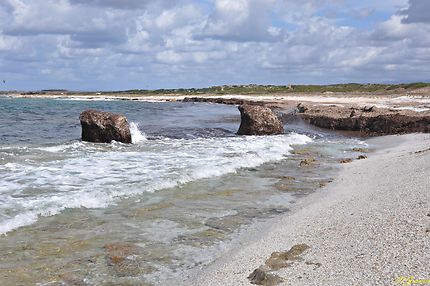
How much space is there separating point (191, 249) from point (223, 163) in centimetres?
802

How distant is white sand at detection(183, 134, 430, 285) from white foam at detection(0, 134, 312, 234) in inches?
154

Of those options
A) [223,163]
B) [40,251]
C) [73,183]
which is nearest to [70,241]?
[40,251]

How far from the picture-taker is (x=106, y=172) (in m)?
13.4

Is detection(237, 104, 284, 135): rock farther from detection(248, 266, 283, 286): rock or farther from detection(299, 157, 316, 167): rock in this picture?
detection(248, 266, 283, 286): rock

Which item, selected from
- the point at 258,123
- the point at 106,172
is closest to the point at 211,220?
the point at 106,172

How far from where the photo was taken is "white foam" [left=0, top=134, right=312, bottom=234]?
31.6 ft

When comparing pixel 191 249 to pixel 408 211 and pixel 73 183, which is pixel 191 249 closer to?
pixel 408 211

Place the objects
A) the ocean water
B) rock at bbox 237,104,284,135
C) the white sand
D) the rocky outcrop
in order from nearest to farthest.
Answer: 1. the white sand
2. the ocean water
3. the rocky outcrop
4. rock at bbox 237,104,284,135

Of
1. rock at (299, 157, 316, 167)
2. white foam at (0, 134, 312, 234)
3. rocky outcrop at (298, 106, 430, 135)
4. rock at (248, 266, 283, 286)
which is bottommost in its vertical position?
rock at (299, 157, 316, 167)

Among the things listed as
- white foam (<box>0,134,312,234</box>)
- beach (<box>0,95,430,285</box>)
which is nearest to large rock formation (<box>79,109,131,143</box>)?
white foam (<box>0,134,312,234</box>)

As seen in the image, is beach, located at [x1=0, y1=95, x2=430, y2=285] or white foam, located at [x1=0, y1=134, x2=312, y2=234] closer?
beach, located at [x1=0, y1=95, x2=430, y2=285]

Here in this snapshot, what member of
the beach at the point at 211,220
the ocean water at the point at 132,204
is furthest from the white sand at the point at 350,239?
the ocean water at the point at 132,204

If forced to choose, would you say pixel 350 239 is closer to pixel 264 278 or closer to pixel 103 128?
pixel 264 278

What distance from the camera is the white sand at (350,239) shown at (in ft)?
16.6
